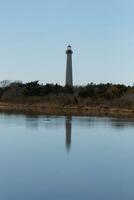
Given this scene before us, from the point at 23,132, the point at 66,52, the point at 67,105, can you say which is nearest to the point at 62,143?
the point at 23,132

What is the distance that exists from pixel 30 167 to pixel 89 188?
249 cm

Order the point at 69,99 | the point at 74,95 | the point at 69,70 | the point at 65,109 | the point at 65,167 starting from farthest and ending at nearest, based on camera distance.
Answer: the point at 69,70 < the point at 74,95 < the point at 69,99 < the point at 65,109 < the point at 65,167

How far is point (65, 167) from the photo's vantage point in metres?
11.9

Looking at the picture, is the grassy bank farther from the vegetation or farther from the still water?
the still water

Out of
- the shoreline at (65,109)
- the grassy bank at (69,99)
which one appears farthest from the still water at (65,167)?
the grassy bank at (69,99)

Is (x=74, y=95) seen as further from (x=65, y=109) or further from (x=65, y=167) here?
(x=65, y=167)

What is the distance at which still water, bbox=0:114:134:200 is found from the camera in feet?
30.1

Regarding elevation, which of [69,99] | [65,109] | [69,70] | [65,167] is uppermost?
[69,70]

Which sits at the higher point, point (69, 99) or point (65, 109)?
point (69, 99)

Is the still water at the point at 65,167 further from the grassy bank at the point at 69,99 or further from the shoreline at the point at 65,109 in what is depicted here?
the grassy bank at the point at 69,99

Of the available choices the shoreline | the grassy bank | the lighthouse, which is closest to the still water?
the shoreline

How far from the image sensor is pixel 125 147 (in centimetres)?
1683

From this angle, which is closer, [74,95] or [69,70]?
[74,95]

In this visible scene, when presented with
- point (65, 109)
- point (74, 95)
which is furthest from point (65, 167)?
point (74, 95)
